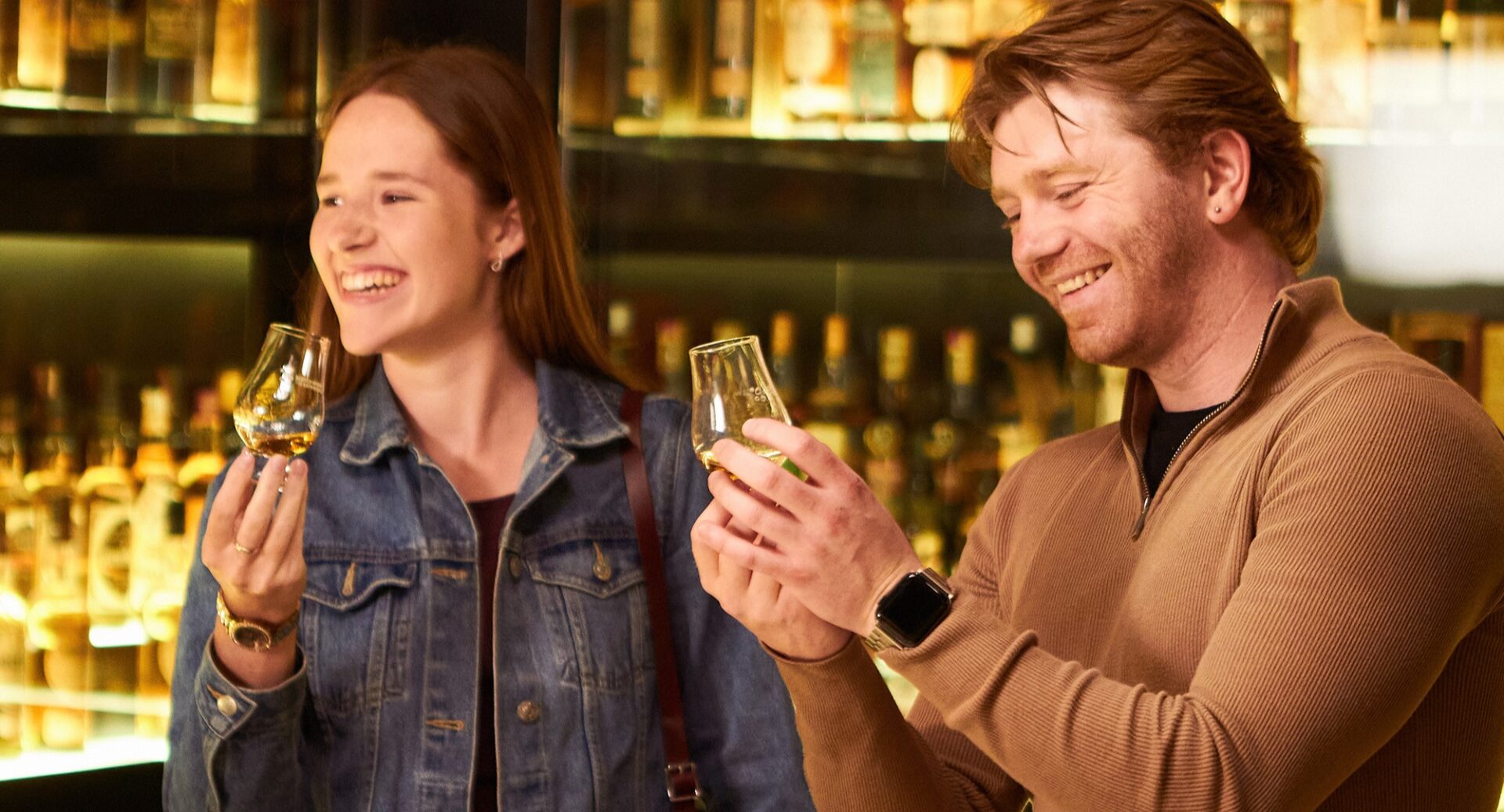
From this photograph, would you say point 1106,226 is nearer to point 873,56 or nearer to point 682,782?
point 682,782

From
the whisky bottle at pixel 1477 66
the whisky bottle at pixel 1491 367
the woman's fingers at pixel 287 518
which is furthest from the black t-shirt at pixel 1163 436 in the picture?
the whisky bottle at pixel 1477 66

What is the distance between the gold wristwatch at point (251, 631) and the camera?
1325mm

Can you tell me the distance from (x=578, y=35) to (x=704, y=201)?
34cm

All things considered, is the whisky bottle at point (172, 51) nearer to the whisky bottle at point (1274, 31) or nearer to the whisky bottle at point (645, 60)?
the whisky bottle at point (645, 60)

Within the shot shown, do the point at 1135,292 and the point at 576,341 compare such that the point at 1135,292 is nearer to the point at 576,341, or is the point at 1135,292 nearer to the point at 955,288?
the point at 576,341

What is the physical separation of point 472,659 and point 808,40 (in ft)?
5.02

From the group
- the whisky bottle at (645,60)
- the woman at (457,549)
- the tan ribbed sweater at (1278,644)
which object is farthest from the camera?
the whisky bottle at (645,60)

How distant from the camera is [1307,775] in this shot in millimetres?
979

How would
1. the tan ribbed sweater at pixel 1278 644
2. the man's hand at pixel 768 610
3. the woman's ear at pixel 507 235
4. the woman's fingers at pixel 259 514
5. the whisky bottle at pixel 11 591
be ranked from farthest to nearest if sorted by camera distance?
the whisky bottle at pixel 11 591
the woman's ear at pixel 507 235
the woman's fingers at pixel 259 514
the man's hand at pixel 768 610
the tan ribbed sweater at pixel 1278 644

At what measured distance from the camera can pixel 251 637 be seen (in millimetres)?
1328

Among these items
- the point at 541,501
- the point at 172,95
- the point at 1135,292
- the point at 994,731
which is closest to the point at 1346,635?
Result: the point at 994,731

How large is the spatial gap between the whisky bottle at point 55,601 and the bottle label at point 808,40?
1.35 meters

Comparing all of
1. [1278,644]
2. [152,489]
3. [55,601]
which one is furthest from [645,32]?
[1278,644]

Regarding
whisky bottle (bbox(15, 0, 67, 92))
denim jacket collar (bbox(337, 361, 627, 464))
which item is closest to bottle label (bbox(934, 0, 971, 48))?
denim jacket collar (bbox(337, 361, 627, 464))
